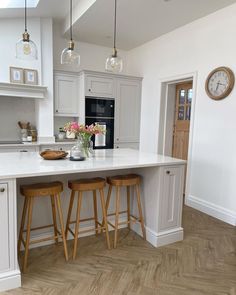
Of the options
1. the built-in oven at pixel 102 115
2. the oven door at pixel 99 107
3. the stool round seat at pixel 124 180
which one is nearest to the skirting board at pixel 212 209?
the stool round seat at pixel 124 180

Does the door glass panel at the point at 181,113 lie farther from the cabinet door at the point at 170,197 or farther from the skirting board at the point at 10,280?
the skirting board at the point at 10,280

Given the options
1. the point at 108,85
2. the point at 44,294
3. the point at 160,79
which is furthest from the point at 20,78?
the point at 44,294

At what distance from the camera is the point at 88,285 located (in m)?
1.99

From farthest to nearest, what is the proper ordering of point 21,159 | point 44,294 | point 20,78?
point 20,78
point 21,159
point 44,294

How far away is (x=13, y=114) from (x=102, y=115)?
169 cm

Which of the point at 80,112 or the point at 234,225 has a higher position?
the point at 80,112

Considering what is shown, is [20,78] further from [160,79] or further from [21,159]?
[160,79]

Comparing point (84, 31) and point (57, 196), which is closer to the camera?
point (57, 196)

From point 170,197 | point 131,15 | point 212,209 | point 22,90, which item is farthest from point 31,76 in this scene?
point 212,209

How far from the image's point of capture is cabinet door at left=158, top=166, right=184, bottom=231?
8.57ft

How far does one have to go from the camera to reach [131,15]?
356 centimetres

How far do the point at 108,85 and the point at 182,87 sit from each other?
1424 millimetres

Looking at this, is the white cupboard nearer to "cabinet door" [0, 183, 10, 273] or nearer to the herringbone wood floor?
"cabinet door" [0, 183, 10, 273]

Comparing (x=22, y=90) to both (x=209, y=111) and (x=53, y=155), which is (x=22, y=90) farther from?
(x=209, y=111)
